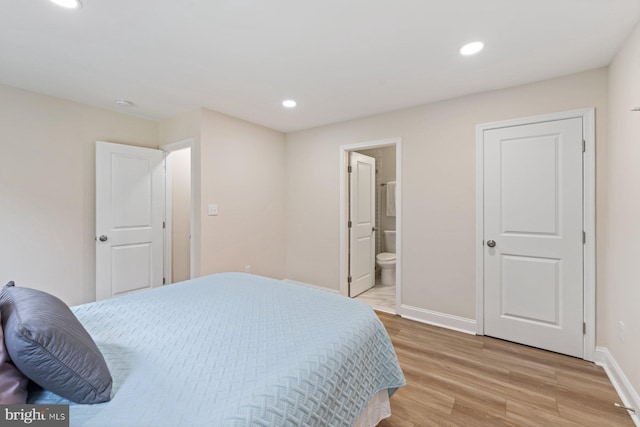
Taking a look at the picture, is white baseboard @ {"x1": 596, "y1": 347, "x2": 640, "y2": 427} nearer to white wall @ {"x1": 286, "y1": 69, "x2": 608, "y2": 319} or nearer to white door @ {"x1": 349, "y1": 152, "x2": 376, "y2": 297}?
white wall @ {"x1": 286, "y1": 69, "x2": 608, "y2": 319}

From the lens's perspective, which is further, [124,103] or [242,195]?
[242,195]

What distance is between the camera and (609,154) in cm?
214

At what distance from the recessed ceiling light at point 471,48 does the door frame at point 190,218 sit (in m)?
2.81

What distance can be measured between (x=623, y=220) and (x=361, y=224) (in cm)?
261

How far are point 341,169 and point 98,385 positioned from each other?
3.22m

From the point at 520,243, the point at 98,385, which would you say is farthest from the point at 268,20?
the point at 520,243

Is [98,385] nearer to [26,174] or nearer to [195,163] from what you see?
[195,163]

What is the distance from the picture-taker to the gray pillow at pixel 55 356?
82 centimetres

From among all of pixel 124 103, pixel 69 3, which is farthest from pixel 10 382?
pixel 124 103

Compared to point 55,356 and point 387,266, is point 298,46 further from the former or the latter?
point 387,266

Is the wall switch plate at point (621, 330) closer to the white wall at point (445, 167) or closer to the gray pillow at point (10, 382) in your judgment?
the white wall at point (445, 167)

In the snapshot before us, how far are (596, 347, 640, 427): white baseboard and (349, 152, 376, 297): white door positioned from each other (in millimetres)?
2441

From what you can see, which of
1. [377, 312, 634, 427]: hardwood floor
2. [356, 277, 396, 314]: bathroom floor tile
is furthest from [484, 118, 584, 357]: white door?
[356, 277, 396, 314]: bathroom floor tile
